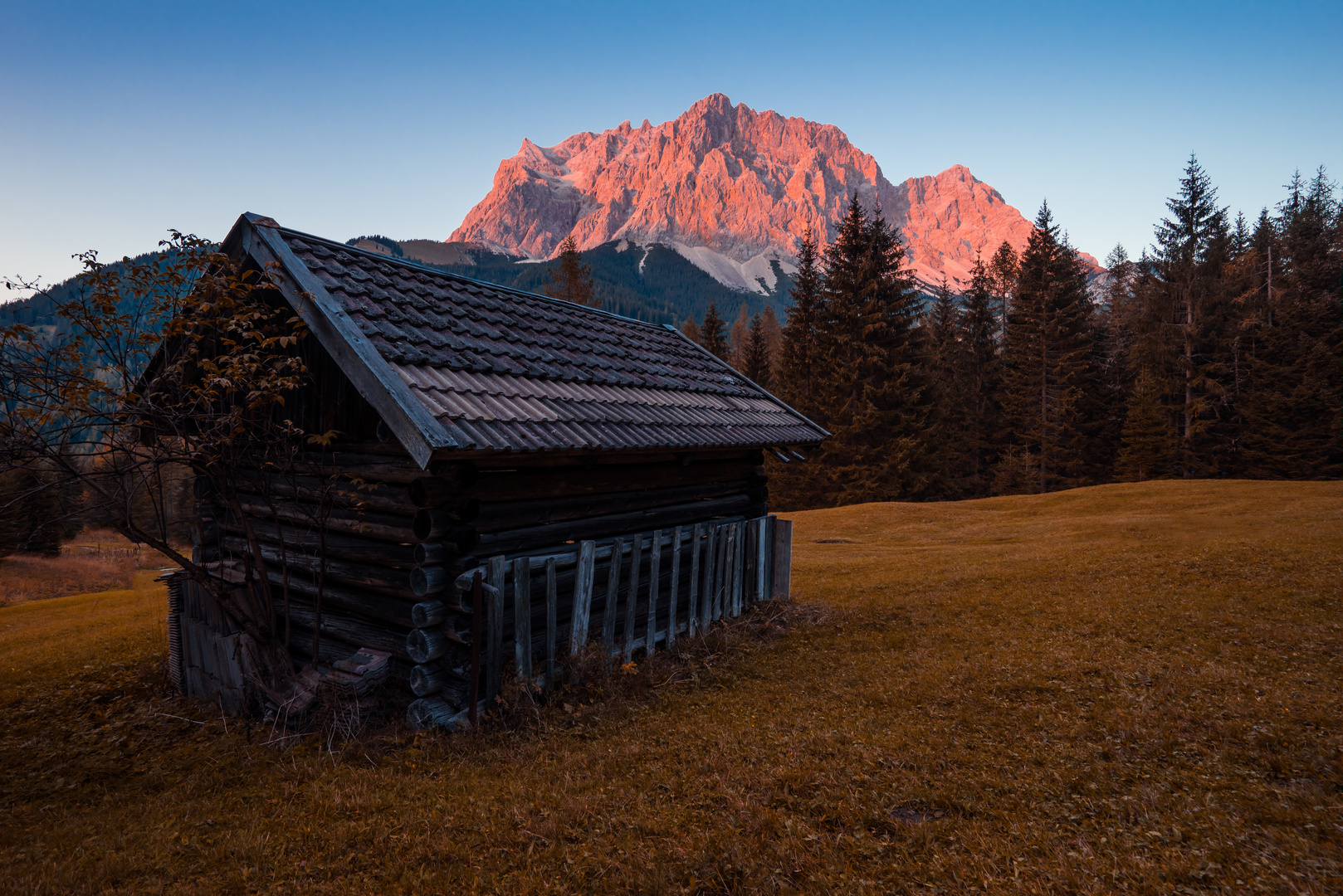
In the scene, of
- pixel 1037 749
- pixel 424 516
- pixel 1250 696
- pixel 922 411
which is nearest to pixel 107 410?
pixel 424 516

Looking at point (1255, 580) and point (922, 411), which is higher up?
point (922, 411)

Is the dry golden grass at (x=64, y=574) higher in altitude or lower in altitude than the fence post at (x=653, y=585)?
lower

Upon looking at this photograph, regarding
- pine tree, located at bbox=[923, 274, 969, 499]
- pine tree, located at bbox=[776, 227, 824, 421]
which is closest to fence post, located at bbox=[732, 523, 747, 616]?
pine tree, located at bbox=[923, 274, 969, 499]

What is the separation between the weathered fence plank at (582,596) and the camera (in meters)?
7.01

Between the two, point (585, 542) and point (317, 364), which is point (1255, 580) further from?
point (317, 364)

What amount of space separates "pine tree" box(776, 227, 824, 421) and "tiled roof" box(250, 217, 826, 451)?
33672 millimetres

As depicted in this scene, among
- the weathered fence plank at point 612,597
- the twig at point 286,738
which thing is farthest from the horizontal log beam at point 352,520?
the weathered fence plank at point 612,597

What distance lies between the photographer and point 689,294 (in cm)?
18900

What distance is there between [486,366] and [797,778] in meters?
5.27

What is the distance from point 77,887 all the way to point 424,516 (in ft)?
11.1

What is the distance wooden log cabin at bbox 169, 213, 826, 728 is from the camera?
608cm

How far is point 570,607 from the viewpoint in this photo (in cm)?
723

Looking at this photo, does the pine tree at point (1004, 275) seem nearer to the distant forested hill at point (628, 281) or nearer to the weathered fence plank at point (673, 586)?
the weathered fence plank at point (673, 586)

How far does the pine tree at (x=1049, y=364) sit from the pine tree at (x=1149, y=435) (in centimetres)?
289
